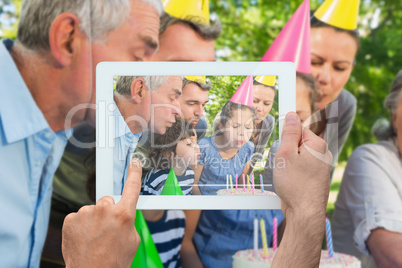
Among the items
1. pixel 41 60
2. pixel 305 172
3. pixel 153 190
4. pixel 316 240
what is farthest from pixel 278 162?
pixel 41 60

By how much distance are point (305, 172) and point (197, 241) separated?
32.6 inches

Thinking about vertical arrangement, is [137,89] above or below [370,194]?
above

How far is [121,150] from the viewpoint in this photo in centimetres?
87

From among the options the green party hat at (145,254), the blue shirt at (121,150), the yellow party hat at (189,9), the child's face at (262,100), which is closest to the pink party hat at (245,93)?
the child's face at (262,100)

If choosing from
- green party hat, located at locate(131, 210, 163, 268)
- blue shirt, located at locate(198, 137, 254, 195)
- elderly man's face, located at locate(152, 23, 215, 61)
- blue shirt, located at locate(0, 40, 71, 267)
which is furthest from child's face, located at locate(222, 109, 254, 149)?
blue shirt, located at locate(0, 40, 71, 267)

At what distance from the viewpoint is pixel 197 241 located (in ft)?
4.94

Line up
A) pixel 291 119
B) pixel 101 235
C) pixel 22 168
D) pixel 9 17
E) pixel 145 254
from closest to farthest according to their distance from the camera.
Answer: pixel 101 235 < pixel 291 119 < pixel 145 254 < pixel 22 168 < pixel 9 17

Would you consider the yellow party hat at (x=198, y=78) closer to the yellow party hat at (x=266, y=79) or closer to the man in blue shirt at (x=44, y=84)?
the yellow party hat at (x=266, y=79)

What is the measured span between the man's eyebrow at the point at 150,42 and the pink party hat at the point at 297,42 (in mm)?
413

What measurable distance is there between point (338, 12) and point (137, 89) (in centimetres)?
97

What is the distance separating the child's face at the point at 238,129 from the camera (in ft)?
2.96

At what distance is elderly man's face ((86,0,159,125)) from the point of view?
139 cm

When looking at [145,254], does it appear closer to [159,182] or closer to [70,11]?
[159,182]

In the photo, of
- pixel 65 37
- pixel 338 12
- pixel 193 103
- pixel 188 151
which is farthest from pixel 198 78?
pixel 338 12
